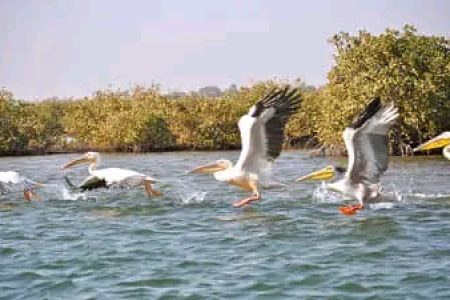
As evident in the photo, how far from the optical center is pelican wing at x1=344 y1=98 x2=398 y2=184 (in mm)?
9781

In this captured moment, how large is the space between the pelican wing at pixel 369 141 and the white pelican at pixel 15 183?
18.2 feet

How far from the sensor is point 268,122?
1079cm

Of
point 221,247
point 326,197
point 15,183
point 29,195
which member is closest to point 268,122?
point 221,247

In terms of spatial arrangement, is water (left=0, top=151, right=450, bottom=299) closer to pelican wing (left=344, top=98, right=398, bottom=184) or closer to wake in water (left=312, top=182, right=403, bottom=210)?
wake in water (left=312, top=182, right=403, bottom=210)

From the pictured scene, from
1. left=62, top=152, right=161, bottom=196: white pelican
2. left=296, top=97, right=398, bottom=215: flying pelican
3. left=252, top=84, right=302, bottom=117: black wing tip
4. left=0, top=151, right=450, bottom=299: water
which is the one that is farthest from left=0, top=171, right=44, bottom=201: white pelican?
left=296, top=97, right=398, bottom=215: flying pelican

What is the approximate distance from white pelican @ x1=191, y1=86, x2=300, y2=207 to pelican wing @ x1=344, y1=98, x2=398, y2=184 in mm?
1055

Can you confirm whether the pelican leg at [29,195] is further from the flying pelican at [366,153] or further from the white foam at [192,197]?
the flying pelican at [366,153]

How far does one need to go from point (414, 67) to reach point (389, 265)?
72.8ft

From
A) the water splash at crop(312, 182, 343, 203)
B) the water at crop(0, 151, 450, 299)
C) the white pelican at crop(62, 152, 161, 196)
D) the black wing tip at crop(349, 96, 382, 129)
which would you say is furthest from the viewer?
the water splash at crop(312, 182, 343, 203)

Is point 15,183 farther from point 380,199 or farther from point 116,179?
point 380,199

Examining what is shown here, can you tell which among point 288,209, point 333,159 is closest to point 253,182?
point 288,209

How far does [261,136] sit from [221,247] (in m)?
2.33

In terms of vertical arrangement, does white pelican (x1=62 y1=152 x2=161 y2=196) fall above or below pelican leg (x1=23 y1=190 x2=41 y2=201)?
above

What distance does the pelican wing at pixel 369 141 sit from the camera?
9781 mm
